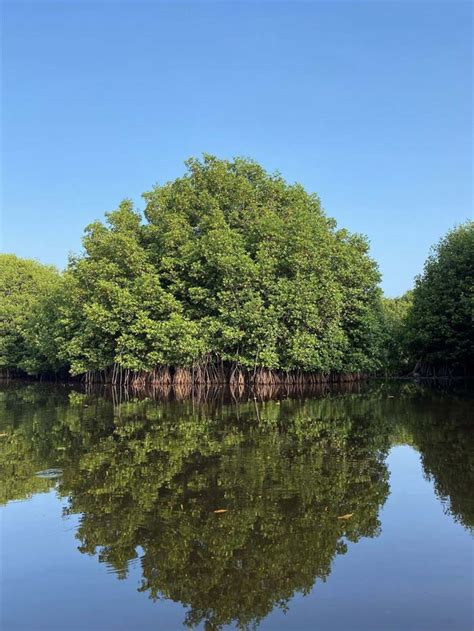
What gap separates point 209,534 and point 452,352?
29843 millimetres

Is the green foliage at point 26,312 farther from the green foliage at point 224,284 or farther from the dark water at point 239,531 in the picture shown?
the dark water at point 239,531

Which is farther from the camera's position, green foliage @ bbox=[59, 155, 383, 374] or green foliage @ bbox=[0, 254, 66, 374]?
green foliage @ bbox=[0, 254, 66, 374]

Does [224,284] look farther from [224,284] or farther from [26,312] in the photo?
[26,312]

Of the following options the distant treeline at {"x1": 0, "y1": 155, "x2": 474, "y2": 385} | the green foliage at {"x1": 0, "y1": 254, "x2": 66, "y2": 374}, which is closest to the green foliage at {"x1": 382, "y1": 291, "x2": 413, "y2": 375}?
the distant treeline at {"x1": 0, "y1": 155, "x2": 474, "y2": 385}

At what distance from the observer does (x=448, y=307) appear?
32.5 meters

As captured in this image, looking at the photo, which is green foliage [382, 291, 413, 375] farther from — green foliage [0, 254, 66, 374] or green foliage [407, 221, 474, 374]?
green foliage [0, 254, 66, 374]

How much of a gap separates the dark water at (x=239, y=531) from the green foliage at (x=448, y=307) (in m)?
20.6

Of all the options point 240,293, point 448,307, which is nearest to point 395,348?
point 448,307

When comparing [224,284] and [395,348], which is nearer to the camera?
[224,284]

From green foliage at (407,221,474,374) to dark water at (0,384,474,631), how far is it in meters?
20.6

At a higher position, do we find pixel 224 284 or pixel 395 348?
pixel 224 284

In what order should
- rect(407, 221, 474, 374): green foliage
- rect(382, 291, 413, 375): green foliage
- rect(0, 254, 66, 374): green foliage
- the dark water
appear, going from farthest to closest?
1. rect(0, 254, 66, 374): green foliage
2. rect(382, 291, 413, 375): green foliage
3. rect(407, 221, 474, 374): green foliage
4. the dark water

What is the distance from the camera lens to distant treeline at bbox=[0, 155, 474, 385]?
26581 millimetres

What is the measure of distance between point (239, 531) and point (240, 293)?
66.8 ft
